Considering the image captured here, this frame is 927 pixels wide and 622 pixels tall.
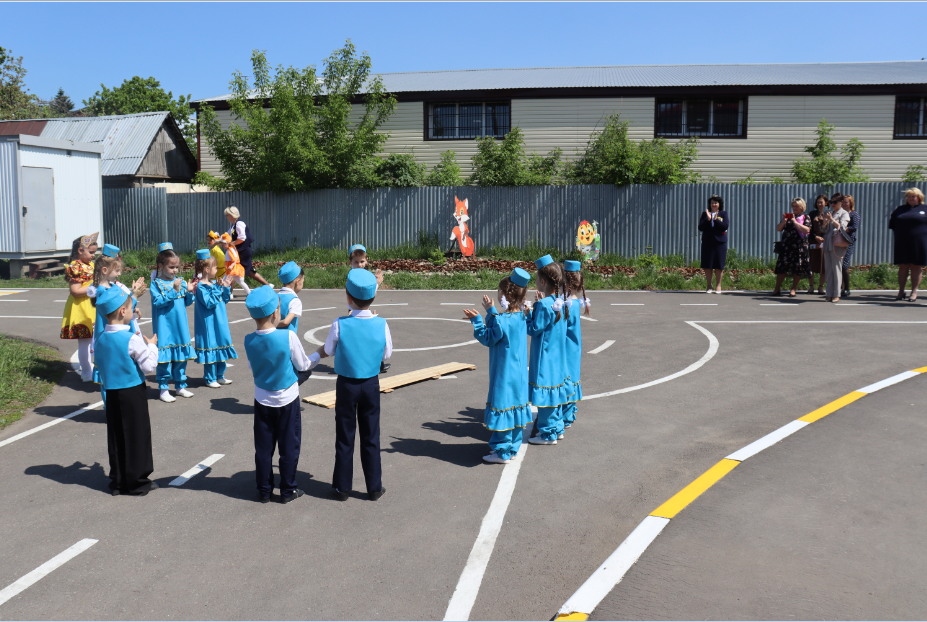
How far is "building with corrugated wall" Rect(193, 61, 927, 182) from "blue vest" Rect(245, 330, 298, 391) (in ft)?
74.5

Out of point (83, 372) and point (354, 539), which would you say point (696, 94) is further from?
point (354, 539)

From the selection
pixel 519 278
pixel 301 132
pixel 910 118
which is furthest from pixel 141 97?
pixel 519 278

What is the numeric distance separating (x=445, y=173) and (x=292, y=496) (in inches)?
847

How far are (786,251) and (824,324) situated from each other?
388 cm

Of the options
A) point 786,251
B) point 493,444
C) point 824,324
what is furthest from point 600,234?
point 493,444

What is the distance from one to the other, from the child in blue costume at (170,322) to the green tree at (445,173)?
18.0m

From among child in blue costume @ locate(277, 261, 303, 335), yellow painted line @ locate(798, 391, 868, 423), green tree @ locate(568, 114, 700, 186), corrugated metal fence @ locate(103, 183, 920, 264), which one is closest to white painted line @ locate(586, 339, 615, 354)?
yellow painted line @ locate(798, 391, 868, 423)

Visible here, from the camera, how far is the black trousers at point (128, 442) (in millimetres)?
5984

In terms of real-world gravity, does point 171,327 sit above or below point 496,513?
above

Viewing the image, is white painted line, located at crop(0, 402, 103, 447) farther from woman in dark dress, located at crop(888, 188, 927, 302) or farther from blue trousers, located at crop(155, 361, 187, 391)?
woman in dark dress, located at crop(888, 188, 927, 302)

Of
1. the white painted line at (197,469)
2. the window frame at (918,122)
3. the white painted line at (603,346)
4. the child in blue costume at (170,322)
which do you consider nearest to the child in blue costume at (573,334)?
the white painted line at (197,469)

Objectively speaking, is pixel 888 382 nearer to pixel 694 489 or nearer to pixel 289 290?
pixel 694 489

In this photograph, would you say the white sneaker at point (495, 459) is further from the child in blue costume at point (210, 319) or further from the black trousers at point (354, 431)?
the child in blue costume at point (210, 319)

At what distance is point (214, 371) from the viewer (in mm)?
9516
